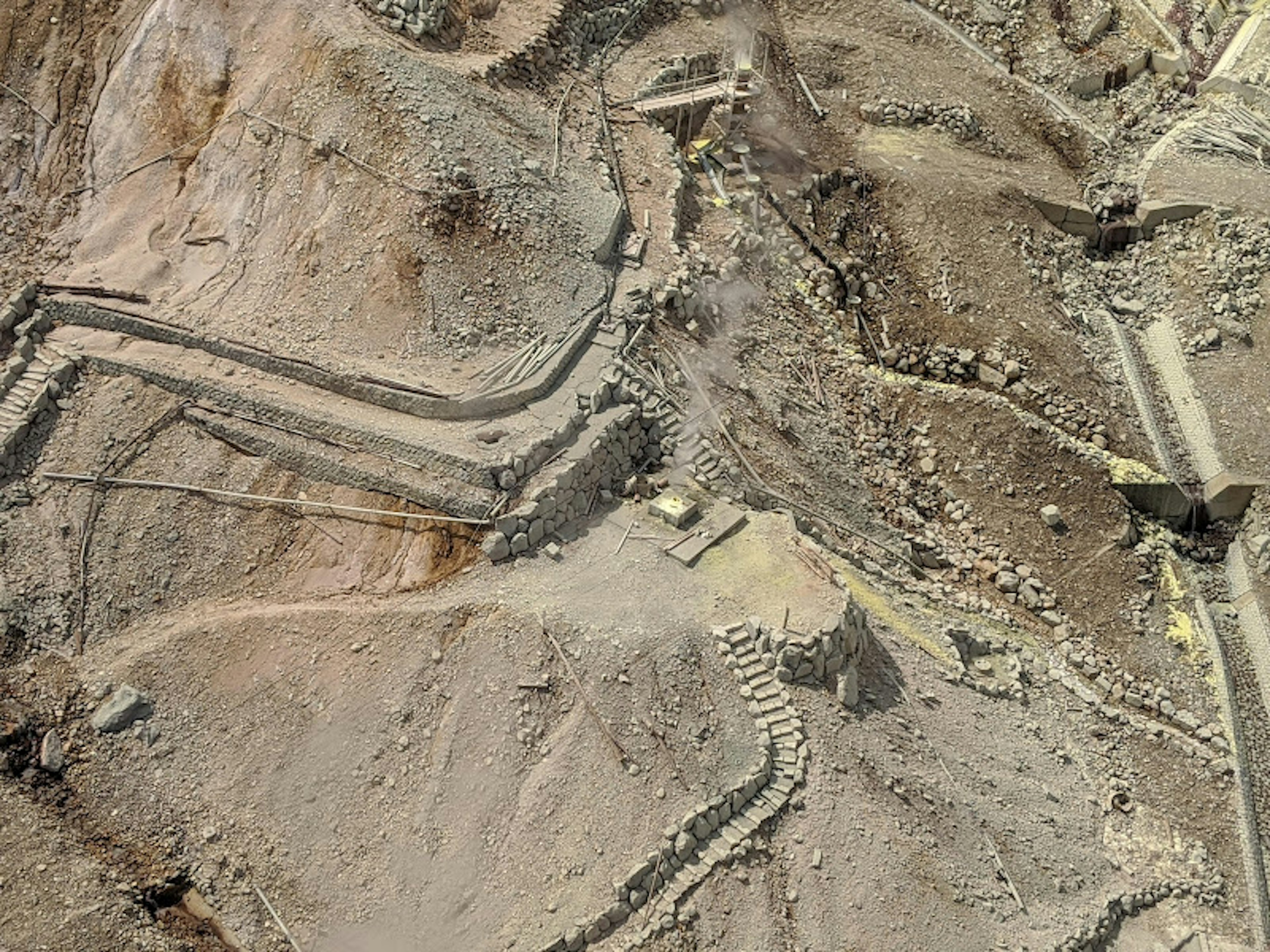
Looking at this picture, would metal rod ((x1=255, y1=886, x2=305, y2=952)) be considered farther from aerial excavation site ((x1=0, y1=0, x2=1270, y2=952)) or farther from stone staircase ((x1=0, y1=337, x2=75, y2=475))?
stone staircase ((x1=0, y1=337, x2=75, y2=475))

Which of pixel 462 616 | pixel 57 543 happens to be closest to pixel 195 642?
pixel 57 543

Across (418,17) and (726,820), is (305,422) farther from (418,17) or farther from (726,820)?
(418,17)

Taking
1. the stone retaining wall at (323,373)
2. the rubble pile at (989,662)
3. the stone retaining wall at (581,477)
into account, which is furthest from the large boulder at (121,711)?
the rubble pile at (989,662)

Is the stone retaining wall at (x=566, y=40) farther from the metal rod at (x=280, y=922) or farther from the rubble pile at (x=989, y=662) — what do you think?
the metal rod at (x=280, y=922)

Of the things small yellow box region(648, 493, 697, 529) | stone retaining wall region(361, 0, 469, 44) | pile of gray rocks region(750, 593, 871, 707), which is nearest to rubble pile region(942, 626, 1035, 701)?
pile of gray rocks region(750, 593, 871, 707)

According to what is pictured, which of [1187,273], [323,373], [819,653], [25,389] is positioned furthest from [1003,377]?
[25,389]
